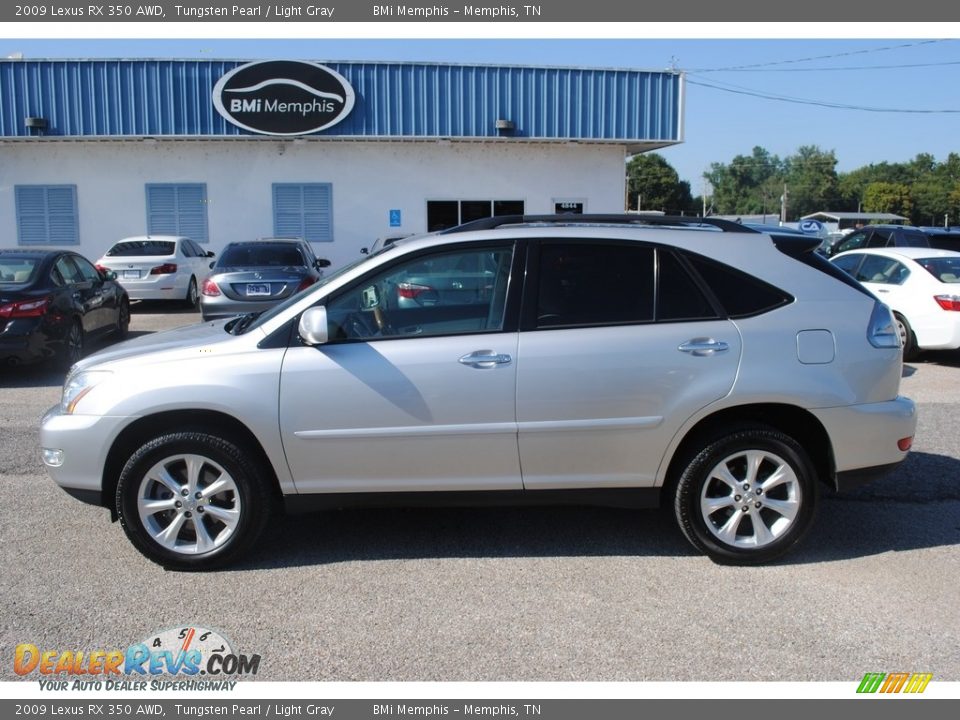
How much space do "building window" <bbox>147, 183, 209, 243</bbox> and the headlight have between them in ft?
55.9

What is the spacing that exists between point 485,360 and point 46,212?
19417mm

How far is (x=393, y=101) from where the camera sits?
20.0 meters

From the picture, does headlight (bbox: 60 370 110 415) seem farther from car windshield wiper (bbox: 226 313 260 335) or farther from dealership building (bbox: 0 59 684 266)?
dealership building (bbox: 0 59 684 266)

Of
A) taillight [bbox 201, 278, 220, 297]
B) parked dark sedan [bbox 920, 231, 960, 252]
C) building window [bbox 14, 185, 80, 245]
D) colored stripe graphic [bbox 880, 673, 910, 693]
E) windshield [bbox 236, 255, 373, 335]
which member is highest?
building window [bbox 14, 185, 80, 245]

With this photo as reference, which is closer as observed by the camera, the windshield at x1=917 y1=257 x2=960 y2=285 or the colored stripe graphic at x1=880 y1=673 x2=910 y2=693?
the colored stripe graphic at x1=880 y1=673 x2=910 y2=693

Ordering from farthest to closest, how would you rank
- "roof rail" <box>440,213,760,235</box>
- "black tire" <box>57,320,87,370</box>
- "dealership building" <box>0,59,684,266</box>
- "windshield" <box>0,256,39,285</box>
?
"dealership building" <box>0,59,684,266</box>, "black tire" <box>57,320,87,370</box>, "windshield" <box>0,256,39,285</box>, "roof rail" <box>440,213,760,235</box>

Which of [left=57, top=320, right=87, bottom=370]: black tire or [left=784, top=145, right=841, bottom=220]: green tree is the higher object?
[left=784, top=145, right=841, bottom=220]: green tree

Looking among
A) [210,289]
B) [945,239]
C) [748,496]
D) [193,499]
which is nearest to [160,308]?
[210,289]

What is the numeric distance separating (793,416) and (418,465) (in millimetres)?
2044

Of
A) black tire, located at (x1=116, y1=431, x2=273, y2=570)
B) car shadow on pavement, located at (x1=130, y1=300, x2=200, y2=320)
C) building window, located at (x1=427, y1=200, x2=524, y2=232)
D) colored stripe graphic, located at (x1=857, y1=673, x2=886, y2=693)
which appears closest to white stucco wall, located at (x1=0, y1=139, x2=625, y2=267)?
building window, located at (x1=427, y1=200, x2=524, y2=232)

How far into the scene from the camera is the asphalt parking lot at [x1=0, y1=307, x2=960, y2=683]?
3596mm

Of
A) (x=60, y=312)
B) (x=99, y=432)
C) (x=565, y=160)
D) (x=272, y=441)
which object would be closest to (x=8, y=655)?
(x=99, y=432)

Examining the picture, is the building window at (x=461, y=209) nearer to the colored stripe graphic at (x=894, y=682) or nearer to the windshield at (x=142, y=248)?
the windshield at (x=142, y=248)

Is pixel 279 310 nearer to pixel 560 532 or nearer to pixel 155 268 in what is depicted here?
pixel 560 532
